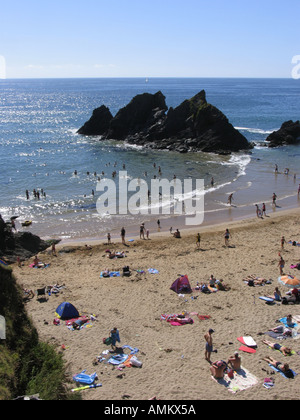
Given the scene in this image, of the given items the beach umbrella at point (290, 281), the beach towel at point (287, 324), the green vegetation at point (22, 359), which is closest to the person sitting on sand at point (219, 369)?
the beach towel at point (287, 324)

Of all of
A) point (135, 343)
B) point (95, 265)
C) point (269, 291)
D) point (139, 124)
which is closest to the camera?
point (135, 343)

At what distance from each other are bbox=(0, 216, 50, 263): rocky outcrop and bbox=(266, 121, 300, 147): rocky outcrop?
47340 millimetres

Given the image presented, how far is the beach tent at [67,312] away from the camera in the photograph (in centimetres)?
1496

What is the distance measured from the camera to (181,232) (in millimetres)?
26938

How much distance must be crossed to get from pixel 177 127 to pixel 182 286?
49.2 m

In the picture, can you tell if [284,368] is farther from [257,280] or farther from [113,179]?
[113,179]

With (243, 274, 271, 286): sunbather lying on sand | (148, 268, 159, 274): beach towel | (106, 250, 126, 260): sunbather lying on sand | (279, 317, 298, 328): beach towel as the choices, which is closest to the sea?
(106, 250, 126, 260): sunbather lying on sand

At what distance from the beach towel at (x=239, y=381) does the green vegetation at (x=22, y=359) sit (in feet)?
14.0

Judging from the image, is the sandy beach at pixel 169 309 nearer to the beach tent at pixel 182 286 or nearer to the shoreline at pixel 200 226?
the beach tent at pixel 182 286

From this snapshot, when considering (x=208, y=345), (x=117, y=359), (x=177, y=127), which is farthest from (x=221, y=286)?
(x=177, y=127)

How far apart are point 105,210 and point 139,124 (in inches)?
1529

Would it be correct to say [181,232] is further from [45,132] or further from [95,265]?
[45,132]
